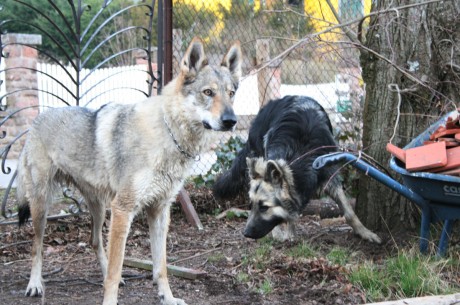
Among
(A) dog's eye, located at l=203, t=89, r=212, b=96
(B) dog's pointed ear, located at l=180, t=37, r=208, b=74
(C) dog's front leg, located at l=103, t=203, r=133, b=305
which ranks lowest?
(C) dog's front leg, located at l=103, t=203, r=133, b=305

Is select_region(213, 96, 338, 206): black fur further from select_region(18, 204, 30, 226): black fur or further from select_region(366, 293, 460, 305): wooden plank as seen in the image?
select_region(18, 204, 30, 226): black fur

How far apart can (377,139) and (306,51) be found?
11.2ft

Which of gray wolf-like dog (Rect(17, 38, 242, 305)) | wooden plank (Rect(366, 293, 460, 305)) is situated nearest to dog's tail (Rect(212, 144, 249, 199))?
gray wolf-like dog (Rect(17, 38, 242, 305))

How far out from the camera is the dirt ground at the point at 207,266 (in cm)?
445

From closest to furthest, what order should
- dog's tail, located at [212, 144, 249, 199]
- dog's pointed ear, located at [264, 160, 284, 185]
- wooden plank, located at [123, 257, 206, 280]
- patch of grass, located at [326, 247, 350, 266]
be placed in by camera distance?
wooden plank, located at [123, 257, 206, 280], patch of grass, located at [326, 247, 350, 266], dog's pointed ear, located at [264, 160, 284, 185], dog's tail, located at [212, 144, 249, 199]

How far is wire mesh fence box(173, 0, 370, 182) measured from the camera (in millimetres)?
8367

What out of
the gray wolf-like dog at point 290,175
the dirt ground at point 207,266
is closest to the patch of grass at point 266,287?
the dirt ground at point 207,266

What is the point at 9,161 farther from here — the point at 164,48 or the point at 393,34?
the point at 393,34

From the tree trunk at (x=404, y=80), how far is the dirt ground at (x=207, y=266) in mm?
335

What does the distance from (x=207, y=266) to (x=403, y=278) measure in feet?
5.61

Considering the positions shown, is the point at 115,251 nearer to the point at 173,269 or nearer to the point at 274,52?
the point at 173,269

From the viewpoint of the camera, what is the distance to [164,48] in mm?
7020

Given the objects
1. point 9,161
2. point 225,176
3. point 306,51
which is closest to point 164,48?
point 225,176

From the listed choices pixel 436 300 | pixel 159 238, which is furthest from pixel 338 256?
pixel 159 238
